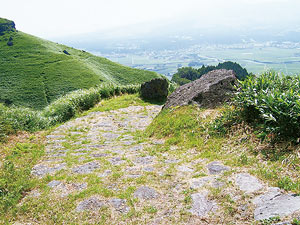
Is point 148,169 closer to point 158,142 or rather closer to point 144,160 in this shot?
point 144,160

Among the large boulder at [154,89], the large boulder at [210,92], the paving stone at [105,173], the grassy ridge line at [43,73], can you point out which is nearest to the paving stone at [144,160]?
the paving stone at [105,173]

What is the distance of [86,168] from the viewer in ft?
19.5

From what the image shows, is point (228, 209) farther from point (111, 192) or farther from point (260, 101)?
point (260, 101)

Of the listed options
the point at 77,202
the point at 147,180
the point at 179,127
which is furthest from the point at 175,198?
the point at 179,127

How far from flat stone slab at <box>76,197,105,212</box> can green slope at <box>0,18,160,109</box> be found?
50.1 m

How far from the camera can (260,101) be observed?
19.5 feet

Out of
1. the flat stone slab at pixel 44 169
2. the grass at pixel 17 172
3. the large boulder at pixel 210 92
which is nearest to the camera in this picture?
the grass at pixel 17 172

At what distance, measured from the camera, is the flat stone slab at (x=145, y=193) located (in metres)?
4.29

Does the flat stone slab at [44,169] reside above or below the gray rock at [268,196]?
below

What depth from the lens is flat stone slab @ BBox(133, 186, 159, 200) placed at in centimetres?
429

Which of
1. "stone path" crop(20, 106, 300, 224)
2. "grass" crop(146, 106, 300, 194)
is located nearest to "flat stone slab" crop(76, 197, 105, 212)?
"stone path" crop(20, 106, 300, 224)

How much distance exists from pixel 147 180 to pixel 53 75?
203ft

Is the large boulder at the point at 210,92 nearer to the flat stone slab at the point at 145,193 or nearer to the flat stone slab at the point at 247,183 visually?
the flat stone slab at the point at 247,183

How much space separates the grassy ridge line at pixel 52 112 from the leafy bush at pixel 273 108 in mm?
7978
